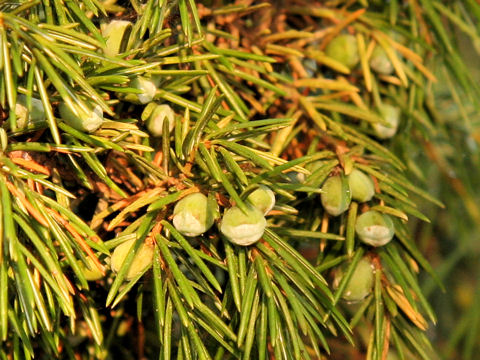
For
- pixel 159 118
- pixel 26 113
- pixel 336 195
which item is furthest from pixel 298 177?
pixel 26 113

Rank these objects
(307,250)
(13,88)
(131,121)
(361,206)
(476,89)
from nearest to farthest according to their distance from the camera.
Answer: (13,88) → (131,121) → (361,206) → (476,89) → (307,250)

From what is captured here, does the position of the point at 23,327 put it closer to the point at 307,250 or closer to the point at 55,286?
the point at 55,286

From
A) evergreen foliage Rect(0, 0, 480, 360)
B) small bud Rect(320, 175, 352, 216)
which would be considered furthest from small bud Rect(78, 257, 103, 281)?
small bud Rect(320, 175, 352, 216)

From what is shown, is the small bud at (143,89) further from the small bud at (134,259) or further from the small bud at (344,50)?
the small bud at (344,50)

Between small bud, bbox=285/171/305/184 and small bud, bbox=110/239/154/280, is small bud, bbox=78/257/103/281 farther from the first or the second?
small bud, bbox=285/171/305/184

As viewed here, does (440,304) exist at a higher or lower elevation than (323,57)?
lower

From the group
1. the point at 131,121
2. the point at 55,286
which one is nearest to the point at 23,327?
the point at 55,286

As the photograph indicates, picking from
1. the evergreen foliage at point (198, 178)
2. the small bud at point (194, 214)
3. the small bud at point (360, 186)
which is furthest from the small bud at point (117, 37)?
the small bud at point (360, 186)
